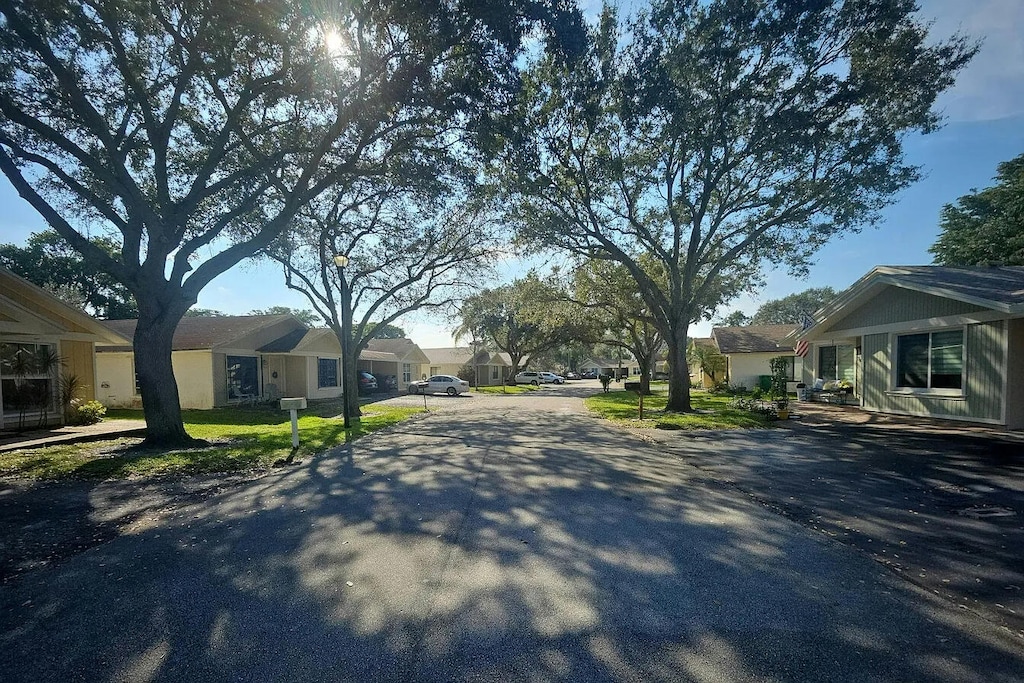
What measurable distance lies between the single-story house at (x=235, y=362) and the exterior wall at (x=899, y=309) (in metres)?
24.1

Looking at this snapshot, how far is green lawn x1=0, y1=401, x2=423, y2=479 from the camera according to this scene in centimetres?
840

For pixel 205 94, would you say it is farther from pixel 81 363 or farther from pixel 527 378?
pixel 527 378

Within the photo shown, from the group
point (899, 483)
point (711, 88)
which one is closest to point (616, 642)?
point (899, 483)

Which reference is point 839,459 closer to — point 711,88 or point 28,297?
point 711,88

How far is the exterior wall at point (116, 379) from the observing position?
21.5 metres

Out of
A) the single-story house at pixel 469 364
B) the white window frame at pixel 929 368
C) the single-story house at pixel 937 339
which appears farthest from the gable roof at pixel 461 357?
the white window frame at pixel 929 368

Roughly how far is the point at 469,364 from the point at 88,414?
125ft

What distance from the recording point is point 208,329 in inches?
916

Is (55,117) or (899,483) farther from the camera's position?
(55,117)

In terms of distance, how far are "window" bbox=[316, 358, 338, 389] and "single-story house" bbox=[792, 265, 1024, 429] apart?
24049 millimetres

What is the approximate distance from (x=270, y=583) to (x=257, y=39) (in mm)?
10650

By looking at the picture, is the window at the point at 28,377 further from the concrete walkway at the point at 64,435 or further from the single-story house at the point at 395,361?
the single-story house at the point at 395,361

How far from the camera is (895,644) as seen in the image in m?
2.95

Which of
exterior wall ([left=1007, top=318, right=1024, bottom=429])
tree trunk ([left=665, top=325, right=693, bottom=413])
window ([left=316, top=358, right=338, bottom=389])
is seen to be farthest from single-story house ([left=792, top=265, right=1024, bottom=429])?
window ([left=316, top=358, right=338, bottom=389])
